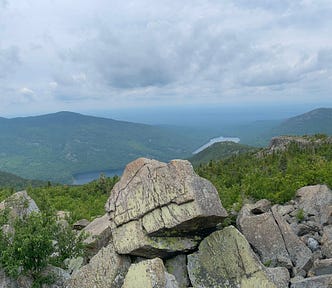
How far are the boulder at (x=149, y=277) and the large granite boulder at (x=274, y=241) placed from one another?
725 cm

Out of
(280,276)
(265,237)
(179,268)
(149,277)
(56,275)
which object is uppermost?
(149,277)

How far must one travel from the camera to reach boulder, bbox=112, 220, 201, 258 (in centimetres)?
1688

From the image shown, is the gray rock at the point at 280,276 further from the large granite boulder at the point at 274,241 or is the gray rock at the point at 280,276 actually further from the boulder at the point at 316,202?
the boulder at the point at 316,202

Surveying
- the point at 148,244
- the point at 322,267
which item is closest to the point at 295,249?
the point at 322,267

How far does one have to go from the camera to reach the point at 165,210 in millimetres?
17469

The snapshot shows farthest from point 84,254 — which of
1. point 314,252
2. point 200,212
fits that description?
point 314,252

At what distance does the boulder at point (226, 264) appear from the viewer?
51.3ft

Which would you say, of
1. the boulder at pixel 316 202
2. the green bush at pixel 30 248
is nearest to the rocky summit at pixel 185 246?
the green bush at pixel 30 248

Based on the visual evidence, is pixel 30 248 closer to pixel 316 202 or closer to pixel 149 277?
pixel 149 277

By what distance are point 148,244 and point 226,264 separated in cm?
378

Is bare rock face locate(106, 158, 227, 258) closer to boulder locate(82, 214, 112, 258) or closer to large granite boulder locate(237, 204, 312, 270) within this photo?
boulder locate(82, 214, 112, 258)

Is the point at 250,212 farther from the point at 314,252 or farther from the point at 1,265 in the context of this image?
the point at 1,265

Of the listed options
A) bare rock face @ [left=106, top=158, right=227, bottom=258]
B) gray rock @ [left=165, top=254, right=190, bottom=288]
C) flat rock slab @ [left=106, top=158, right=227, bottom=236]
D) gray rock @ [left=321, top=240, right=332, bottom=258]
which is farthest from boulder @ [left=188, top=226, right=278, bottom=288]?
gray rock @ [left=321, top=240, right=332, bottom=258]

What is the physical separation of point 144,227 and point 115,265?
89.2 inches
